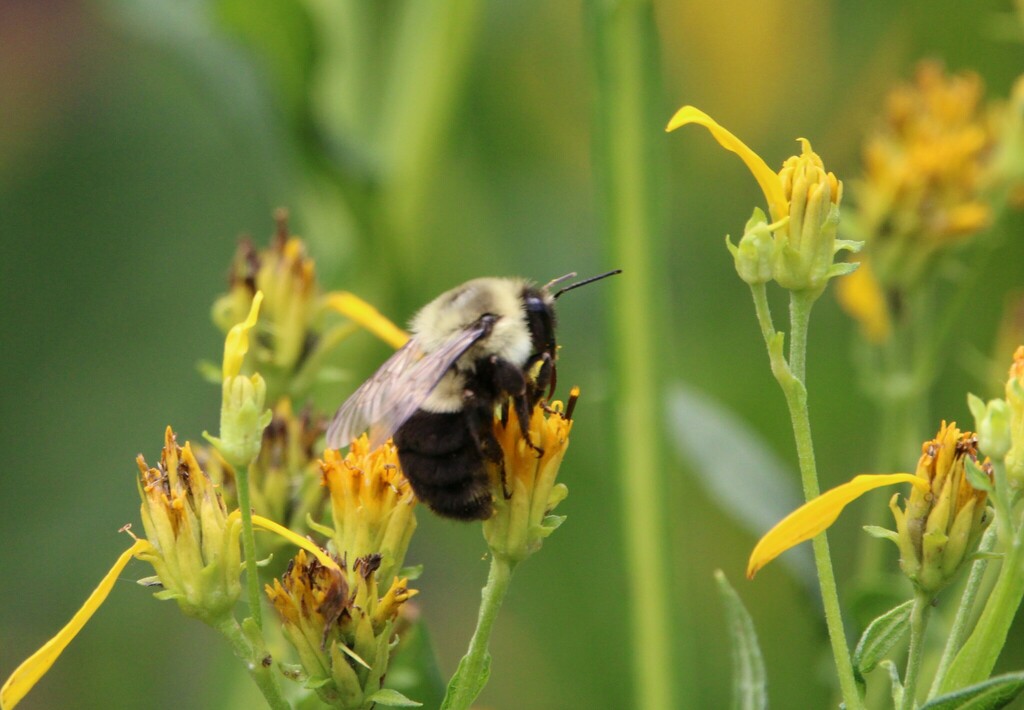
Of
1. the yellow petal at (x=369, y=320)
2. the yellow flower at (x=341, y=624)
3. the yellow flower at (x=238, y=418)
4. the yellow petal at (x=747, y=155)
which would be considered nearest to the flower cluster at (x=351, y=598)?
the yellow flower at (x=341, y=624)

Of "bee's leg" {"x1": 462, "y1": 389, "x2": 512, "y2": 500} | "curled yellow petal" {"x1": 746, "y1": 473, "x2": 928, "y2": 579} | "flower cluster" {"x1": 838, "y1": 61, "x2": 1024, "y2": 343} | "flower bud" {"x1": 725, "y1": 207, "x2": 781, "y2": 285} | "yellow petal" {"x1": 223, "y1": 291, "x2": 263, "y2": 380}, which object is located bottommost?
"curled yellow petal" {"x1": 746, "y1": 473, "x2": 928, "y2": 579}

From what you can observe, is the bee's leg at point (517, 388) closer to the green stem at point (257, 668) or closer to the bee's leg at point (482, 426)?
the bee's leg at point (482, 426)

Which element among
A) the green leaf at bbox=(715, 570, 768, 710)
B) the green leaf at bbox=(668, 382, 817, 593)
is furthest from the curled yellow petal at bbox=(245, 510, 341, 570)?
the green leaf at bbox=(668, 382, 817, 593)

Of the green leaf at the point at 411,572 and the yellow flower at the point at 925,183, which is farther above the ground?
the yellow flower at the point at 925,183

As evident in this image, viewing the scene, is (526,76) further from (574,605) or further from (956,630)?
(956,630)

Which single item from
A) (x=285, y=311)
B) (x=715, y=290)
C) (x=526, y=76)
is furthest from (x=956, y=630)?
(x=526, y=76)

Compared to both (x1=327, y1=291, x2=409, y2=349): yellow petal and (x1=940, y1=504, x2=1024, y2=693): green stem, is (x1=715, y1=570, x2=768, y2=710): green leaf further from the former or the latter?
(x1=327, y1=291, x2=409, y2=349): yellow petal
